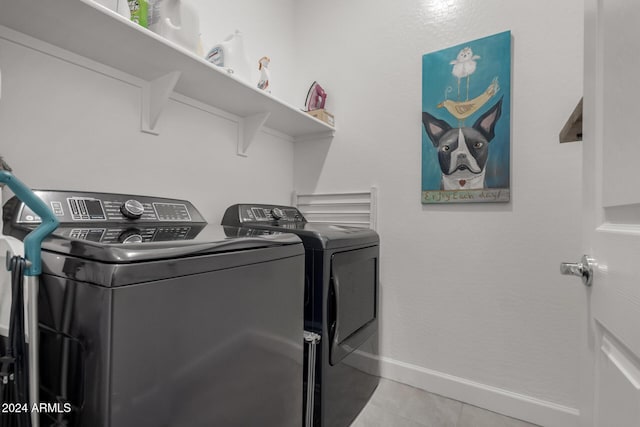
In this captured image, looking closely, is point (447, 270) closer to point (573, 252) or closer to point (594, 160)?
point (573, 252)

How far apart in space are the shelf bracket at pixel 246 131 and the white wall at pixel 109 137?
0.04 meters

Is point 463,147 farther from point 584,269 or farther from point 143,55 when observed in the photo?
point 143,55

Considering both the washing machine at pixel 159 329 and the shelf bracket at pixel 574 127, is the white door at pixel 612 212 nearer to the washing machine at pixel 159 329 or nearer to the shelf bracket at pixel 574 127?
the shelf bracket at pixel 574 127

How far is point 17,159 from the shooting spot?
108 centimetres

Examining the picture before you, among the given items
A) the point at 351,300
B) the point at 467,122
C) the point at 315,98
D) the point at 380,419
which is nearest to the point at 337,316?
the point at 351,300

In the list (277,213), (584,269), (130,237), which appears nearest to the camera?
(584,269)

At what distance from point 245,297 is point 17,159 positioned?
1.02 metres

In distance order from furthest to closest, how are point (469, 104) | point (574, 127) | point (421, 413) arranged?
point (469, 104) < point (421, 413) < point (574, 127)

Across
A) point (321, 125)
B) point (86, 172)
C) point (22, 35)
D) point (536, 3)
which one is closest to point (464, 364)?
point (321, 125)

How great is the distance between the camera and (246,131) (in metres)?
2.00

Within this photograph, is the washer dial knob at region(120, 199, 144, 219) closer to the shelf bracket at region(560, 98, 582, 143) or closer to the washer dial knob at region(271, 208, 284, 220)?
the washer dial knob at region(271, 208, 284, 220)

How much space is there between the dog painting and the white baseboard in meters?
1.09

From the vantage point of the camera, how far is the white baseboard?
1.56 m

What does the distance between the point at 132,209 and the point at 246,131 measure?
100cm
